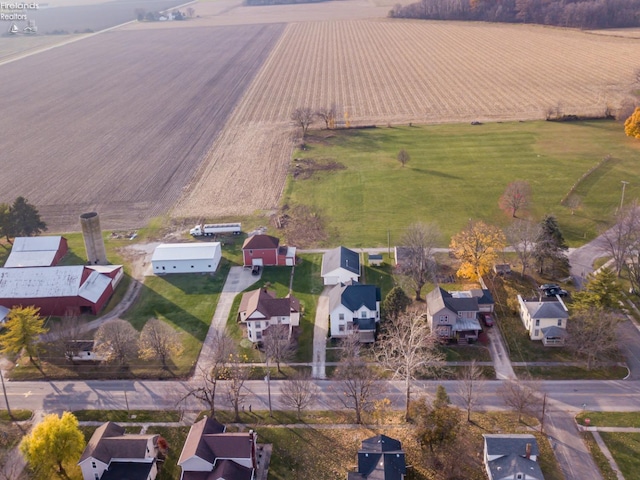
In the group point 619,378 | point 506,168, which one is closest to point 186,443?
point 619,378

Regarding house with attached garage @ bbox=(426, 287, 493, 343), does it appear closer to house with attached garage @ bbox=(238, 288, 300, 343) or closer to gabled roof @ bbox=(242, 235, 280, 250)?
house with attached garage @ bbox=(238, 288, 300, 343)

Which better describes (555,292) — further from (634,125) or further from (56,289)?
(634,125)

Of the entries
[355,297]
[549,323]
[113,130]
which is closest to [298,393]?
[355,297]

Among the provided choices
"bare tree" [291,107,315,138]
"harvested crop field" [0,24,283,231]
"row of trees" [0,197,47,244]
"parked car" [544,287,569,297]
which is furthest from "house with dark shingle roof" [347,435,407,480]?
"bare tree" [291,107,315,138]

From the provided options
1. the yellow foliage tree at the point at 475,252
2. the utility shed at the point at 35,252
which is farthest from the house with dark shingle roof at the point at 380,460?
the utility shed at the point at 35,252

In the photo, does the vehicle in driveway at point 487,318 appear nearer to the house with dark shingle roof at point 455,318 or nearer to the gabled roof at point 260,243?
the house with dark shingle roof at point 455,318

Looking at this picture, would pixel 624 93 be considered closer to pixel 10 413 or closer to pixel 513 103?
pixel 513 103

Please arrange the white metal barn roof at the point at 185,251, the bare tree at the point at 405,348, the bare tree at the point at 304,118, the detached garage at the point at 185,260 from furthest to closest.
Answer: the bare tree at the point at 304,118 < the white metal barn roof at the point at 185,251 < the detached garage at the point at 185,260 < the bare tree at the point at 405,348
